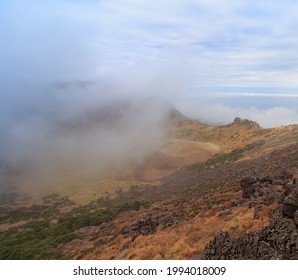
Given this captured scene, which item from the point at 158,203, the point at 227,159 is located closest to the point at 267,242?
the point at 158,203

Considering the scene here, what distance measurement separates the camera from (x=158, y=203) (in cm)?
2708

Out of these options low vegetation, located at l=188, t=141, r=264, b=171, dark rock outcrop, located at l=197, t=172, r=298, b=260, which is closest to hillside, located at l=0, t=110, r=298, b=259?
low vegetation, located at l=188, t=141, r=264, b=171

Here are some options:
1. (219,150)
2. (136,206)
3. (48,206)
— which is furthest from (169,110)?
(136,206)

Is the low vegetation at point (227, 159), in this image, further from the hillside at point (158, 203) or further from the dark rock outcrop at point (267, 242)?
the dark rock outcrop at point (267, 242)

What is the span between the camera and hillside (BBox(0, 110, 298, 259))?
1391 centimetres

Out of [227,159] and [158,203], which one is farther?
[227,159]

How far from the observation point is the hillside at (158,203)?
13.9 m

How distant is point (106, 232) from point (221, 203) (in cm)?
796

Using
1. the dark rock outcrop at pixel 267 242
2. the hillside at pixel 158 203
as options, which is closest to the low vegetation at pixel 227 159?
the hillside at pixel 158 203

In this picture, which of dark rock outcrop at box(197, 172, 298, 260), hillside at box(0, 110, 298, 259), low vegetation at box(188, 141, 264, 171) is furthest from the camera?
low vegetation at box(188, 141, 264, 171)

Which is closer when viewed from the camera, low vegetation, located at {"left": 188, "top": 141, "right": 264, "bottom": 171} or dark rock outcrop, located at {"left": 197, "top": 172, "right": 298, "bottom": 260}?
dark rock outcrop, located at {"left": 197, "top": 172, "right": 298, "bottom": 260}

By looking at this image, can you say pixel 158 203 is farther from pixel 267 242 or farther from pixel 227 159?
pixel 227 159

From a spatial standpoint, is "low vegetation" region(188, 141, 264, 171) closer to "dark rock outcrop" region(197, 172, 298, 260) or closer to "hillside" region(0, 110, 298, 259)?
"hillside" region(0, 110, 298, 259)

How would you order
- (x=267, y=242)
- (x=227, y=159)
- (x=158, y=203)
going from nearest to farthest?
(x=267, y=242) < (x=158, y=203) < (x=227, y=159)
